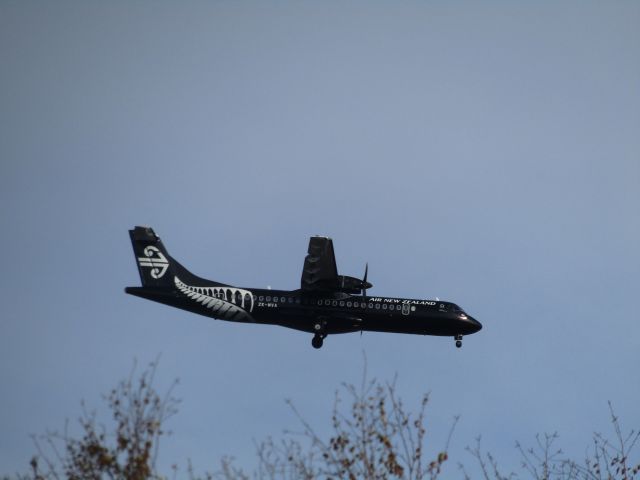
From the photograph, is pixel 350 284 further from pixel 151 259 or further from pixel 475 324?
pixel 151 259

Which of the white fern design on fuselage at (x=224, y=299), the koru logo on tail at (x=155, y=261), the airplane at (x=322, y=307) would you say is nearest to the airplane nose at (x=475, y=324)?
the airplane at (x=322, y=307)

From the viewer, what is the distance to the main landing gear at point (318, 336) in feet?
231

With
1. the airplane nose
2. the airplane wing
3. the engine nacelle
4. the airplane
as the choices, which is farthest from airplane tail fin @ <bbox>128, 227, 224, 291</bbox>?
the airplane nose

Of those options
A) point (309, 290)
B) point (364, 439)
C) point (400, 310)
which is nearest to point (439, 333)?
point (400, 310)

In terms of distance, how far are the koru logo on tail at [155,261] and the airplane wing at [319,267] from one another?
1173 cm

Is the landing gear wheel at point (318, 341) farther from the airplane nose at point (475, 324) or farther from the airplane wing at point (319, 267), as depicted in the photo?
the airplane nose at point (475, 324)

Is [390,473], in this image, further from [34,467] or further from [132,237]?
[132,237]

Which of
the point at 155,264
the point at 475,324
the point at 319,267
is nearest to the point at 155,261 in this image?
the point at 155,264

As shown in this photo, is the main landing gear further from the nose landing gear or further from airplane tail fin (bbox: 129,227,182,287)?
airplane tail fin (bbox: 129,227,182,287)

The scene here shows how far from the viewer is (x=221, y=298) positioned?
71.8 m

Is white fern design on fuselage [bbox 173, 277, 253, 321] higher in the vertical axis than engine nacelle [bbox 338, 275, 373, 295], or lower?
lower

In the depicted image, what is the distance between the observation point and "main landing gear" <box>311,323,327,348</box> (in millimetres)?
70375

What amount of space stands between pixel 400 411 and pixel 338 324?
47801 millimetres

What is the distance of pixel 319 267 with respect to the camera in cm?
6900
